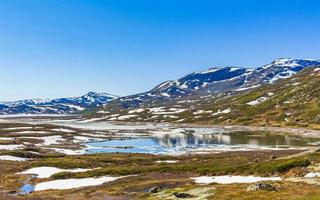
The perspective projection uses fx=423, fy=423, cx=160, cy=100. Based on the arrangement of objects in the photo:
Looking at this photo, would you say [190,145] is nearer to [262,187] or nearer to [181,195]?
[181,195]

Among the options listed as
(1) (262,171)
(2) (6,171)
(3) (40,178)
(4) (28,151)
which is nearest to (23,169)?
(2) (6,171)

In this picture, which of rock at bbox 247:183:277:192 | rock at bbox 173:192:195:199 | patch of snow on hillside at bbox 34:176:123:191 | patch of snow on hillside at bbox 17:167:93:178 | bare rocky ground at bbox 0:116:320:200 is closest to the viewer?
rock at bbox 247:183:277:192

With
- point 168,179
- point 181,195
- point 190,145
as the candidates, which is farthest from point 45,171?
point 190,145

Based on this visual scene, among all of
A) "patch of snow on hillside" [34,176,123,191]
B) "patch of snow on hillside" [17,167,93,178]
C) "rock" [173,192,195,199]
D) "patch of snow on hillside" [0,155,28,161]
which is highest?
"patch of snow on hillside" [0,155,28,161]

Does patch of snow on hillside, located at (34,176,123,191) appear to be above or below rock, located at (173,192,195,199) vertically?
below

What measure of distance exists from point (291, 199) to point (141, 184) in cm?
2629

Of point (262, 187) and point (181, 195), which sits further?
point (181, 195)

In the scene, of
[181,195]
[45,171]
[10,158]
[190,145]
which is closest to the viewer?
[181,195]

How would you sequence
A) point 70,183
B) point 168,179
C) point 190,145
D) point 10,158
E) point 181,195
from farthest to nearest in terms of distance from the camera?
point 190,145, point 10,158, point 70,183, point 168,179, point 181,195

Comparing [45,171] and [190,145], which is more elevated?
[190,145]

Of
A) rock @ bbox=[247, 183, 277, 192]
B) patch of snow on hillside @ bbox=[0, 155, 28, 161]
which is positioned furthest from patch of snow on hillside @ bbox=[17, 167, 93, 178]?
rock @ bbox=[247, 183, 277, 192]

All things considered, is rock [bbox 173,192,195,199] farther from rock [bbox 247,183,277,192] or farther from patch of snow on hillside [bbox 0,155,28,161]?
patch of snow on hillside [bbox 0,155,28,161]

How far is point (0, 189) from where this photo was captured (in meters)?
63.5

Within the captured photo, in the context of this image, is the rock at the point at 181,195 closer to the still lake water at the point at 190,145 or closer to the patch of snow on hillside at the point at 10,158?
the patch of snow on hillside at the point at 10,158
